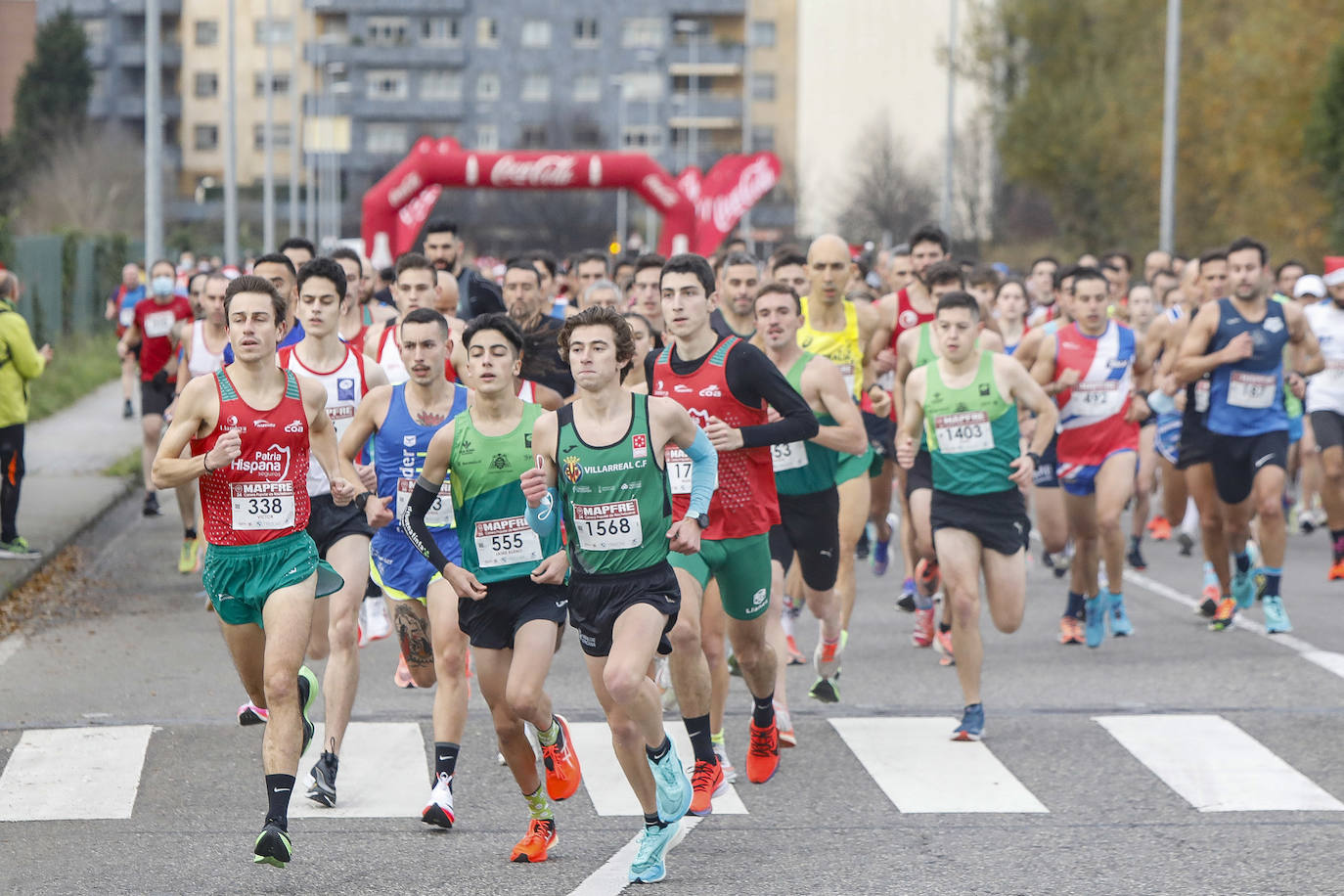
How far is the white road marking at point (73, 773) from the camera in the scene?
754 centimetres

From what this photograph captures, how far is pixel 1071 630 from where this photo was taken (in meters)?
11.5

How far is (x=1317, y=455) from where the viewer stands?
1658 centimetres

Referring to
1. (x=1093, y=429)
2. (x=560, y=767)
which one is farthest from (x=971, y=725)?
(x=1093, y=429)

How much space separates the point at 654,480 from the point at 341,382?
7.97 feet

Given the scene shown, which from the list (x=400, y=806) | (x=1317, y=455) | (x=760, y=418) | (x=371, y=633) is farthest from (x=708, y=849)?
(x=1317, y=455)

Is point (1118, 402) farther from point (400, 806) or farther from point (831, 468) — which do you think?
point (400, 806)

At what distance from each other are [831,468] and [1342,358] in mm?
6291

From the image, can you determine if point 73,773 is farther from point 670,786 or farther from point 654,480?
point 654,480

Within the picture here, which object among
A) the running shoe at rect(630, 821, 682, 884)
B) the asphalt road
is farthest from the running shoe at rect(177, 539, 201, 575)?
the running shoe at rect(630, 821, 682, 884)

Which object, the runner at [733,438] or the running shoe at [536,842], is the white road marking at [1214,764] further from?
the running shoe at [536,842]

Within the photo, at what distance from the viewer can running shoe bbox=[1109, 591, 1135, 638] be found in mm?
11689

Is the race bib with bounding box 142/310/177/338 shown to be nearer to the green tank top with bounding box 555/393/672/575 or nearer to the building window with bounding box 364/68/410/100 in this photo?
the green tank top with bounding box 555/393/672/575

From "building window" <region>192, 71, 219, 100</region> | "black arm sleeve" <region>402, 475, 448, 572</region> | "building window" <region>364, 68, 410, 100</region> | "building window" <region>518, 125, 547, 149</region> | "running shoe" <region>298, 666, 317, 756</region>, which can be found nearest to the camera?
"black arm sleeve" <region>402, 475, 448, 572</region>

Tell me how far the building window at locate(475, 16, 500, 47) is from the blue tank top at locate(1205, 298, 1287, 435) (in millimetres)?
96575
